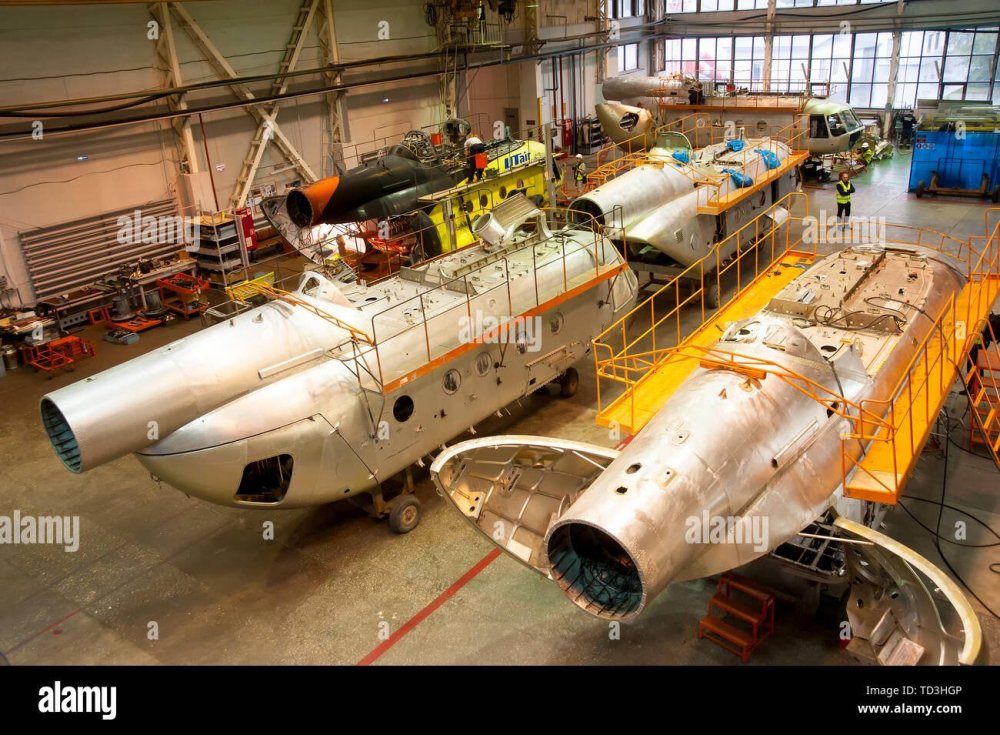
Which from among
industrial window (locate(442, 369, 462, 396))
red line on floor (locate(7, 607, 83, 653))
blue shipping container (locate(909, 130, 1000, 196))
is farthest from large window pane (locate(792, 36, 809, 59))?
red line on floor (locate(7, 607, 83, 653))

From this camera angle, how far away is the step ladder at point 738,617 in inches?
340

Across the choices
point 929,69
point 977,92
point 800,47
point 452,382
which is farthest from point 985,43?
point 452,382

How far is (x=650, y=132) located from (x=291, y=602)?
2287 cm

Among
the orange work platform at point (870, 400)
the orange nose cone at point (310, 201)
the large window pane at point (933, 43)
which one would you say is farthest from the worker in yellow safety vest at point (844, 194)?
the large window pane at point (933, 43)

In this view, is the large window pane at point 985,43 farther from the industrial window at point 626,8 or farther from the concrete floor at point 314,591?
the concrete floor at point 314,591

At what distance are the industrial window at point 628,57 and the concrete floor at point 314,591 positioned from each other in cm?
2994

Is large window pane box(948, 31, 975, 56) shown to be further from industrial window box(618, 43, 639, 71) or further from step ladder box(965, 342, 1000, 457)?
step ladder box(965, 342, 1000, 457)

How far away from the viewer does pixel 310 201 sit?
→ 680 inches

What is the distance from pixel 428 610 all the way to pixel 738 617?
3.58m

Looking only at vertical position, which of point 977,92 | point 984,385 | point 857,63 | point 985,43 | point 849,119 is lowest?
point 984,385

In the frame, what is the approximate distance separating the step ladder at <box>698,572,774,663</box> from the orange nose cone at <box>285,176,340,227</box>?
12013 mm

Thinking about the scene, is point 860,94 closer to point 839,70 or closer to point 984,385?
point 839,70

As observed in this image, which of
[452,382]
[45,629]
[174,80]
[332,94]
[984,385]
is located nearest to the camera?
[45,629]

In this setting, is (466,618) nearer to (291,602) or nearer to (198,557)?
(291,602)
